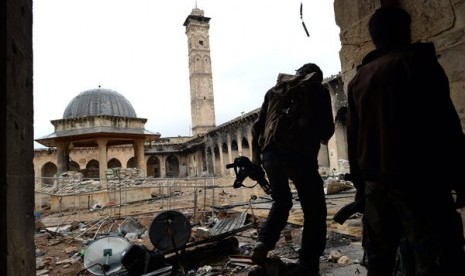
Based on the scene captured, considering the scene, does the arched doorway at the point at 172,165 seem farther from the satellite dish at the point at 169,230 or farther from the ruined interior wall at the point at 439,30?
the ruined interior wall at the point at 439,30

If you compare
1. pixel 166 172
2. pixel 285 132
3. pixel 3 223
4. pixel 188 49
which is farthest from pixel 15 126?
pixel 188 49

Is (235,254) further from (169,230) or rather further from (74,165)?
(74,165)

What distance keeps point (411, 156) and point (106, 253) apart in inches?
154

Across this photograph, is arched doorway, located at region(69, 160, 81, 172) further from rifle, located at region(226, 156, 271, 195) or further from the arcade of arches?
rifle, located at region(226, 156, 271, 195)

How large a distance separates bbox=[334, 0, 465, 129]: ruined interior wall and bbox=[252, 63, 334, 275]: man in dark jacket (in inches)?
25.0

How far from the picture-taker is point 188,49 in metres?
44.3

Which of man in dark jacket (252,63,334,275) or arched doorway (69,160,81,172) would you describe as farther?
arched doorway (69,160,81,172)

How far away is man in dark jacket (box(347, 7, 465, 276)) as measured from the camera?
1396mm

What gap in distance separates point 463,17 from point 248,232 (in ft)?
15.7

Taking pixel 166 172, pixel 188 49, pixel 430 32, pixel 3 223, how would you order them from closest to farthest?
pixel 3 223 → pixel 430 32 → pixel 166 172 → pixel 188 49

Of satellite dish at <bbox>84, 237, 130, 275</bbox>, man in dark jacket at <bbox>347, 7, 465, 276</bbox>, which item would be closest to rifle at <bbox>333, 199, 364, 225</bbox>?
man in dark jacket at <bbox>347, 7, 465, 276</bbox>

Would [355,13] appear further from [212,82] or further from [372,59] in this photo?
[212,82]

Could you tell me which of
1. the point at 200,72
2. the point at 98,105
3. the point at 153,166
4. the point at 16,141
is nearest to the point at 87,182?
the point at 98,105

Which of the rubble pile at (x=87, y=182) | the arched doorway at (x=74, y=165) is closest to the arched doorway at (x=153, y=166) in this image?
the arched doorway at (x=74, y=165)
